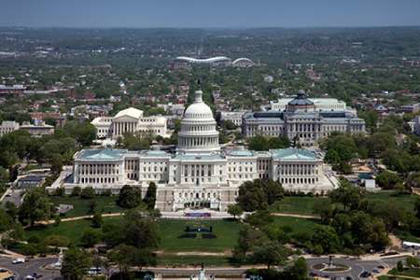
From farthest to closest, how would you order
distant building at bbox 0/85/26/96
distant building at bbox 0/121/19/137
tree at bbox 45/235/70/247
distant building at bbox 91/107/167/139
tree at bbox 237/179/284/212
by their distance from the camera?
1. distant building at bbox 0/85/26/96
2. distant building at bbox 0/121/19/137
3. distant building at bbox 91/107/167/139
4. tree at bbox 237/179/284/212
5. tree at bbox 45/235/70/247

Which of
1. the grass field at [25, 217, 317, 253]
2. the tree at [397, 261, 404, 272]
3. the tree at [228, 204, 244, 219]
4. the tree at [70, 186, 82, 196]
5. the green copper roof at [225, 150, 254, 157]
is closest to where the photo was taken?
the tree at [397, 261, 404, 272]

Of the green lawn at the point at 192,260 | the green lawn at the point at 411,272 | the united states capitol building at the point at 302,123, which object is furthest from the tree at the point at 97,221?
the united states capitol building at the point at 302,123

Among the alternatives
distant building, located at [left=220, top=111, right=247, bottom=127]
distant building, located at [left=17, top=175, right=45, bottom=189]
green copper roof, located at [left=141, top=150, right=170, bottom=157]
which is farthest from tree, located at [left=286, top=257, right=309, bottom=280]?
distant building, located at [left=220, top=111, right=247, bottom=127]

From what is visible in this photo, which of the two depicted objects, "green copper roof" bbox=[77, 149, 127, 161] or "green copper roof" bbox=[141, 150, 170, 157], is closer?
"green copper roof" bbox=[77, 149, 127, 161]

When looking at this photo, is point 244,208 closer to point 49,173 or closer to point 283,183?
point 283,183

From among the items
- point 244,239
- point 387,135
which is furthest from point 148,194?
point 387,135

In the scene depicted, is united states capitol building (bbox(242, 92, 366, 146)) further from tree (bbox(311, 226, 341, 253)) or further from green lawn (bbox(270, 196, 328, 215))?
tree (bbox(311, 226, 341, 253))

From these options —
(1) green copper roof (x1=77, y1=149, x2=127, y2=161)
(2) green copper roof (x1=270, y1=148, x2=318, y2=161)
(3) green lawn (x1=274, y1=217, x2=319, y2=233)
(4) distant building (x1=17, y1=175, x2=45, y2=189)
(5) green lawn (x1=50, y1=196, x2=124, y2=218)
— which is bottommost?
(5) green lawn (x1=50, y1=196, x2=124, y2=218)

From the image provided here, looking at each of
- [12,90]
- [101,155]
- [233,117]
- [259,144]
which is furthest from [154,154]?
[12,90]
